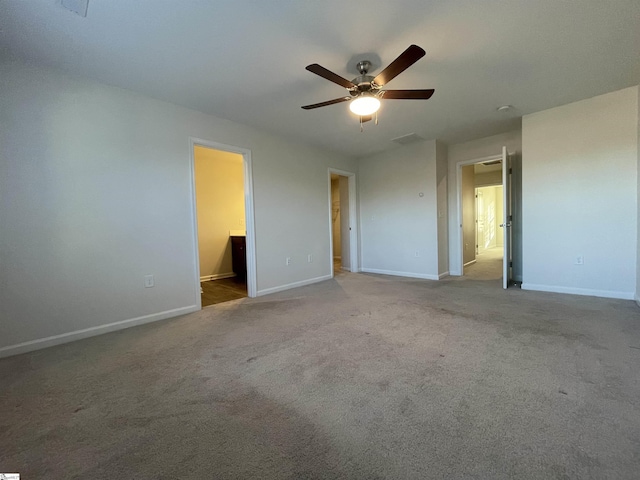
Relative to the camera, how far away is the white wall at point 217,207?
5262 millimetres

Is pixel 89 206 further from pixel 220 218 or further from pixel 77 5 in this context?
pixel 220 218

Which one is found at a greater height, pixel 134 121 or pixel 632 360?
pixel 134 121

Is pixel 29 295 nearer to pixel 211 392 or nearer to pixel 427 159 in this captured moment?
pixel 211 392

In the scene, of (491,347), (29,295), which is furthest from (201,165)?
(491,347)

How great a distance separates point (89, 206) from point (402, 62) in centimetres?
296

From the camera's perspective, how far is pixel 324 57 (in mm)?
2266

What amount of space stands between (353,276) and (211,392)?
386 centimetres

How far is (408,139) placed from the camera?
4.57 meters

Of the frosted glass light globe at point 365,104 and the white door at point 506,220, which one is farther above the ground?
the frosted glass light globe at point 365,104

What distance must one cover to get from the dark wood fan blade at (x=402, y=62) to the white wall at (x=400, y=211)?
299cm

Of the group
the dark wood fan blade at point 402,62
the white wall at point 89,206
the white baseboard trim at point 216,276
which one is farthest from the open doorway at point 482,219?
the white baseboard trim at point 216,276

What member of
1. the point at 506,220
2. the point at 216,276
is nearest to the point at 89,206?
the point at 216,276

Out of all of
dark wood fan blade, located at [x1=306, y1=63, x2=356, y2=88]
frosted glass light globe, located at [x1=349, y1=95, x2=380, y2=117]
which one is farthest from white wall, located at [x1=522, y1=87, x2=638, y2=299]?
dark wood fan blade, located at [x1=306, y1=63, x2=356, y2=88]

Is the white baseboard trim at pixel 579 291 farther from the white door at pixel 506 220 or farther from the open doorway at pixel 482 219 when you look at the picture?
the open doorway at pixel 482 219
